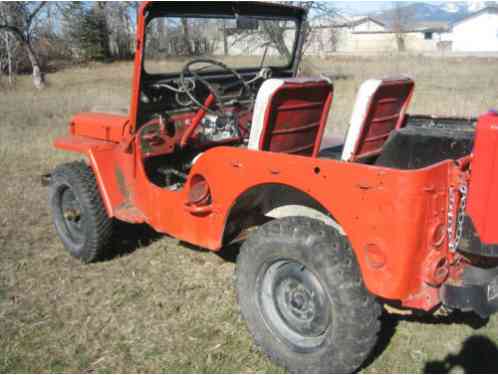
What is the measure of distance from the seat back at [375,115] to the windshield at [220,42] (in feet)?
4.39

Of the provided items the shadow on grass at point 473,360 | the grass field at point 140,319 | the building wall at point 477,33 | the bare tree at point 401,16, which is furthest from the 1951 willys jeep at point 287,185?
the building wall at point 477,33

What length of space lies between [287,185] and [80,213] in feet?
7.00

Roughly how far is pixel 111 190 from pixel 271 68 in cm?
177

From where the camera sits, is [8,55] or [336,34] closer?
[8,55]

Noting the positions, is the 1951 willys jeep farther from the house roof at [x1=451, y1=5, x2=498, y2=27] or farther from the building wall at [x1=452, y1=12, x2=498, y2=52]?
the house roof at [x1=451, y1=5, x2=498, y2=27]

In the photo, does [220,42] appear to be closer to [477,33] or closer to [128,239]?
[128,239]

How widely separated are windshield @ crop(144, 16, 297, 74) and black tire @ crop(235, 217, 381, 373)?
5.60 feet

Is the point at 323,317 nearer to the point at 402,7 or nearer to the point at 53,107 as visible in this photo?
the point at 53,107

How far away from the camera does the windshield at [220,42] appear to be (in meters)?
3.64

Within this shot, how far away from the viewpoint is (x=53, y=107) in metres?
13.2

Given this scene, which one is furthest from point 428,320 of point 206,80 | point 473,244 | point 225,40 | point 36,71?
point 36,71

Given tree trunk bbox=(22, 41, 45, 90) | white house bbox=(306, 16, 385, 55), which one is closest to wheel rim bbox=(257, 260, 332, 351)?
white house bbox=(306, 16, 385, 55)

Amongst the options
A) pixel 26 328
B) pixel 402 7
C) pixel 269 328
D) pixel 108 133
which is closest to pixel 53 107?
pixel 108 133

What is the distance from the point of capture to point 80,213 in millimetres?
4012
